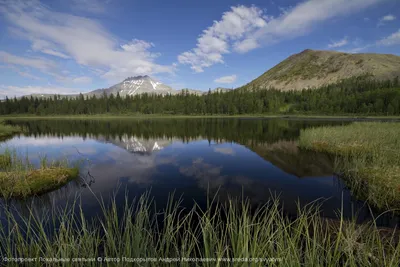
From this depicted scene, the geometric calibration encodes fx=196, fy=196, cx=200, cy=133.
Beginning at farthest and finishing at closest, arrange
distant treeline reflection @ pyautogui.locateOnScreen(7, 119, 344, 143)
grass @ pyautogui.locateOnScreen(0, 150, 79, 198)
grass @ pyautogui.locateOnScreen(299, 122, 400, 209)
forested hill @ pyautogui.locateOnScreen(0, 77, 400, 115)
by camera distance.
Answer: forested hill @ pyautogui.locateOnScreen(0, 77, 400, 115), distant treeline reflection @ pyautogui.locateOnScreen(7, 119, 344, 143), grass @ pyautogui.locateOnScreen(0, 150, 79, 198), grass @ pyautogui.locateOnScreen(299, 122, 400, 209)

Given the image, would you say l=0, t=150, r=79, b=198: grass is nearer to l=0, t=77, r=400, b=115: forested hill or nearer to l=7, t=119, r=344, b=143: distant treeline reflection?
l=7, t=119, r=344, b=143: distant treeline reflection

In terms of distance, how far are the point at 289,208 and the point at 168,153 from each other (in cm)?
1913

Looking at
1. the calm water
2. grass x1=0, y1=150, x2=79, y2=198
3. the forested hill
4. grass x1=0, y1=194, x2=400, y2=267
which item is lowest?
the calm water

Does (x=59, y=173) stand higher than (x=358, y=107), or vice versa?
(x=358, y=107)

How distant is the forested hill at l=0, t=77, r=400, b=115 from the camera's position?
424ft

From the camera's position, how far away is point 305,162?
21.7 meters

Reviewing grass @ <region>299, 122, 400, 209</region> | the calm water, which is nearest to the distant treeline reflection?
grass @ <region>299, 122, 400, 209</region>

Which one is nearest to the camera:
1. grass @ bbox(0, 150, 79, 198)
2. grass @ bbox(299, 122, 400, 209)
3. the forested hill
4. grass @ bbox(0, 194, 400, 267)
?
grass @ bbox(0, 194, 400, 267)

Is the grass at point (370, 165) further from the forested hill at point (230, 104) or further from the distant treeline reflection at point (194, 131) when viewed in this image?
the forested hill at point (230, 104)

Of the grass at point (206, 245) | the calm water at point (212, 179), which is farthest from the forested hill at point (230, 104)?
the grass at point (206, 245)

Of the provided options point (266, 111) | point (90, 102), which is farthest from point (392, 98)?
point (90, 102)

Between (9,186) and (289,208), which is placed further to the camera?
(9,186)

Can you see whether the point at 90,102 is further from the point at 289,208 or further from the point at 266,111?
the point at 289,208

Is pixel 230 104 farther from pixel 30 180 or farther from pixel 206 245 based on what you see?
pixel 206 245
